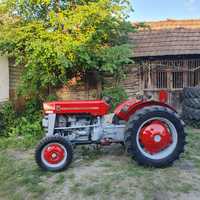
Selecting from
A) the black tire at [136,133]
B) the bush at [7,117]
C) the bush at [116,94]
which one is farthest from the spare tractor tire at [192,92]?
the bush at [7,117]

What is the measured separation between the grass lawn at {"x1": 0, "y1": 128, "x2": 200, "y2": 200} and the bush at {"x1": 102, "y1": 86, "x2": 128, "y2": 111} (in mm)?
4265

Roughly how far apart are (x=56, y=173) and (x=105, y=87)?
6.16 meters

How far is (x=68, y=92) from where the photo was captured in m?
11.9

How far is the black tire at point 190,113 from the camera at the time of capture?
32.5 feet

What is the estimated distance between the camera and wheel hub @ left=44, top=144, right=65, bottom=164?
18.5 feet

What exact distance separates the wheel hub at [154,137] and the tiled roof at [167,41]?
606 cm

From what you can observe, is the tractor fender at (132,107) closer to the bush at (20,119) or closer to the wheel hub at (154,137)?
the wheel hub at (154,137)

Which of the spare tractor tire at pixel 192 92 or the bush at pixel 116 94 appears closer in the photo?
the spare tractor tire at pixel 192 92

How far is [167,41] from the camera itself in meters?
11.8

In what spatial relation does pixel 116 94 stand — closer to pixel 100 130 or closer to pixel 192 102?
pixel 192 102

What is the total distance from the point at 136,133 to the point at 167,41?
22.5 ft

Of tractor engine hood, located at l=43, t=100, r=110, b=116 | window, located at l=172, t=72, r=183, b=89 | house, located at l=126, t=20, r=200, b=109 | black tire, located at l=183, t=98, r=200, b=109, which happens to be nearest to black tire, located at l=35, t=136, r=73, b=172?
tractor engine hood, located at l=43, t=100, r=110, b=116

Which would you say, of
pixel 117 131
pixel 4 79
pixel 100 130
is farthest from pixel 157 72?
pixel 100 130

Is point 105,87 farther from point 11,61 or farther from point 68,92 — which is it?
point 11,61
